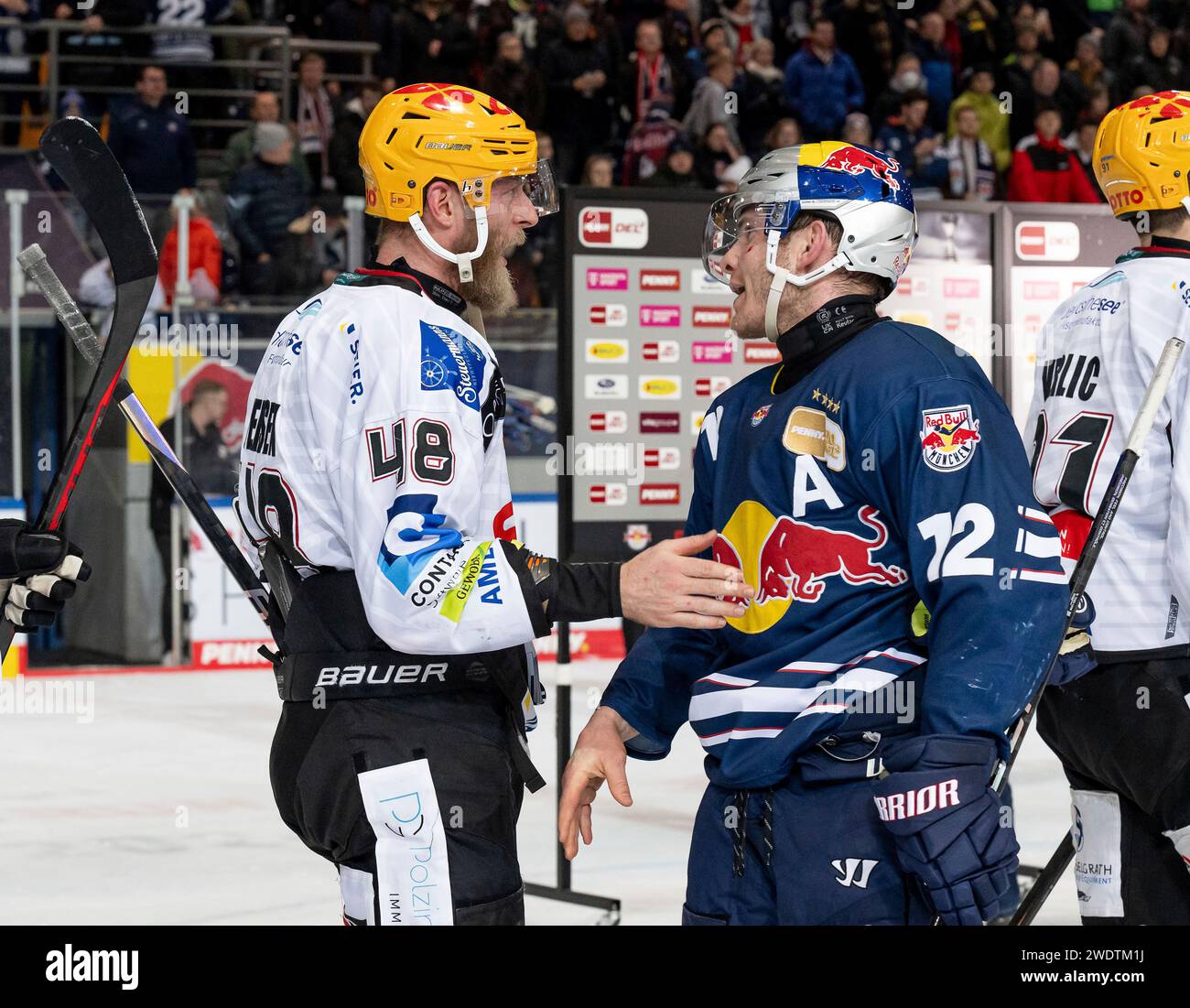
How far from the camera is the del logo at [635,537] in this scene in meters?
5.07

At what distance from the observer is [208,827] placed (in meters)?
5.95

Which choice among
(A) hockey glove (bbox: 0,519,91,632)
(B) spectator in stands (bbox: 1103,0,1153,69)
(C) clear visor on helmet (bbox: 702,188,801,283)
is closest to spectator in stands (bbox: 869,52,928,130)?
(B) spectator in stands (bbox: 1103,0,1153,69)

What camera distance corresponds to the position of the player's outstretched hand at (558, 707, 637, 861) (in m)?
2.55

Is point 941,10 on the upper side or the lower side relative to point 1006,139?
upper

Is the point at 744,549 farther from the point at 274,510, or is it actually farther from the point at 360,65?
the point at 360,65

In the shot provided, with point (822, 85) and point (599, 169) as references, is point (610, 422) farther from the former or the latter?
point (822, 85)

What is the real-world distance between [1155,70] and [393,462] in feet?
43.8

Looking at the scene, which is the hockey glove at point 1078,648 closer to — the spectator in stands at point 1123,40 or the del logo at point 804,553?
the del logo at point 804,553

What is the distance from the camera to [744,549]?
2492 mm

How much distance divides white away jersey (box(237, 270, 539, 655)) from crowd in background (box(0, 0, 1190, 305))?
721cm

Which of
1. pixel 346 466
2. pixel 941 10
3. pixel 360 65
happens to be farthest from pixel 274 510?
pixel 941 10

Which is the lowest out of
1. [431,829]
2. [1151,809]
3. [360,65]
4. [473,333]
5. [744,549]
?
[1151,809]

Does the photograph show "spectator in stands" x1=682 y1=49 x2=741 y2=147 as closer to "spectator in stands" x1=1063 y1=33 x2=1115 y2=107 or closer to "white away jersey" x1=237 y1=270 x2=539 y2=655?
"spectator in stands" x1=1063 y1=33 x2=1115 y2=107
